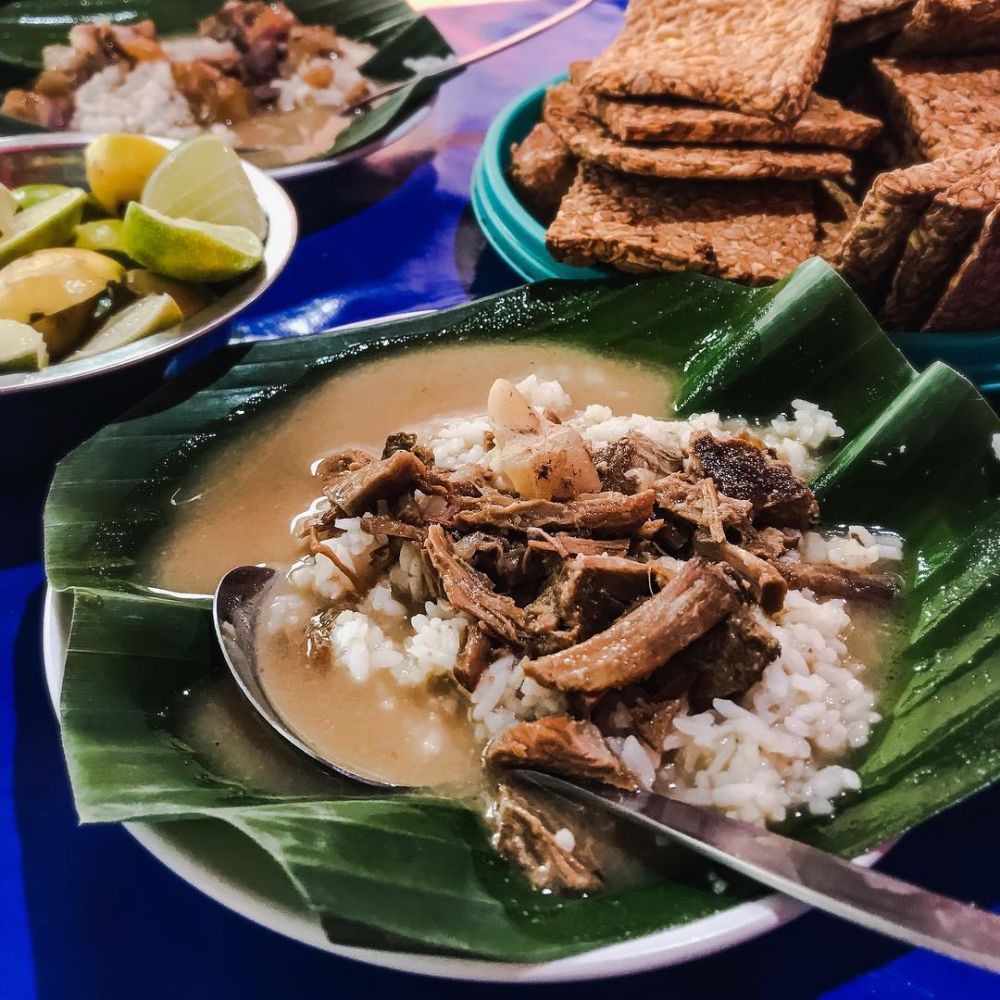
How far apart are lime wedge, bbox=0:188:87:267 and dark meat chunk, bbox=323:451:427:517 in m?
1.26

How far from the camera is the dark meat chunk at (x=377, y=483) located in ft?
5.95

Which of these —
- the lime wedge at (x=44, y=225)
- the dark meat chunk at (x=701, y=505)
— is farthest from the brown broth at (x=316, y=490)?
the lime wedge at (x=44, y=225)

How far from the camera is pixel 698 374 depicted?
2.34 metres

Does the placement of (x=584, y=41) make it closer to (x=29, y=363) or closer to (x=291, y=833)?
(x=29, y=363)

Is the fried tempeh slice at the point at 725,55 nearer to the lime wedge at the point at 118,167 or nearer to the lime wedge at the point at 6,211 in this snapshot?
the lime wedge at the point at 118,167

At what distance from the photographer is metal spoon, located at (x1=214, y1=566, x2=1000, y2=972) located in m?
1.06

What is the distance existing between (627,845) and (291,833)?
0.54 m

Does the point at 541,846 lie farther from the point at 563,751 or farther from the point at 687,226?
the point at 687,226

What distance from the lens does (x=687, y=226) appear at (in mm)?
2510

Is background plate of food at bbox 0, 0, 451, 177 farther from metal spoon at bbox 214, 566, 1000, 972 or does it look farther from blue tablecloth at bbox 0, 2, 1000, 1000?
metal spoon at bbox 214, 566, 1000, 972

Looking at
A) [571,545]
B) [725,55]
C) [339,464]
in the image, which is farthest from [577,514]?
[725,55]

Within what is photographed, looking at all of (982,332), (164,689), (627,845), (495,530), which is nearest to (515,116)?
(982,332)

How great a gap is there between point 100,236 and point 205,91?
1.74 metres

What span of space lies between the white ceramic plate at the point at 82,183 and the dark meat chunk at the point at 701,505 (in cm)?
132
